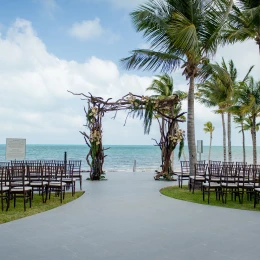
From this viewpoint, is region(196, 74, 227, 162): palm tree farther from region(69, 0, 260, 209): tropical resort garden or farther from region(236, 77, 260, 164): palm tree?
region(69, 0, 260, 209): tropical resort garden

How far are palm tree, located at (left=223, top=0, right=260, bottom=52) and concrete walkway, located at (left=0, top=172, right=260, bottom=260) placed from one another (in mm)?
6518

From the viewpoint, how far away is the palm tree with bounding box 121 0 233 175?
8.84m

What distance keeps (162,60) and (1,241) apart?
24.4ft

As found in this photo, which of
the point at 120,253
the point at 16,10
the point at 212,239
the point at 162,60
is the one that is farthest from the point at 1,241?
the point at 16,10

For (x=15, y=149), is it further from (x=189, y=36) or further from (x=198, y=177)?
(x=189, y=36)

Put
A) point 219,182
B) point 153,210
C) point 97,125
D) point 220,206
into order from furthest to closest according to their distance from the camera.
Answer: point 97,125 < point 219,182 < point 220,206 < point 153,210

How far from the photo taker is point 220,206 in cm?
693

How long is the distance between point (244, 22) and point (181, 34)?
3824 mm

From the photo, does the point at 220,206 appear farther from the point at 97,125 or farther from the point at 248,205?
the point at 97,125

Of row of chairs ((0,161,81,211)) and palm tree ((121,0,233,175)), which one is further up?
palm tree ((121,0,233,175))

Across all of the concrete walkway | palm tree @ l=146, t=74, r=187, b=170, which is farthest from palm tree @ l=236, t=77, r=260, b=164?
the concrete walkway

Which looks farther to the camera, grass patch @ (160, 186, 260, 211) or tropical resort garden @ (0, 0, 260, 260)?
grass patch @ (160, 186, 260, 211)

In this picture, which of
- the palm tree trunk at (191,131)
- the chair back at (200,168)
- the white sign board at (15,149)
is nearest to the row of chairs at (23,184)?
the white sign board at (15,149)

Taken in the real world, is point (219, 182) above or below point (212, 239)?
above
